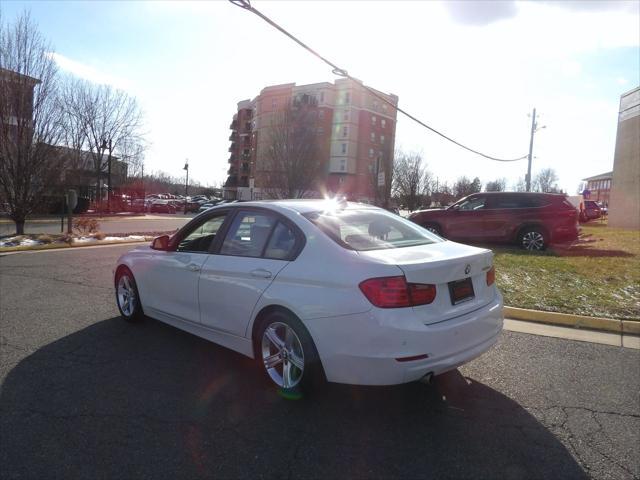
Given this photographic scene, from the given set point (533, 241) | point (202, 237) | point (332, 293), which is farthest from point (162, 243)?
point (533, 241)

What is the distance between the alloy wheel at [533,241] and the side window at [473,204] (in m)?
1.40

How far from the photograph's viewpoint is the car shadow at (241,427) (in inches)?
99.7

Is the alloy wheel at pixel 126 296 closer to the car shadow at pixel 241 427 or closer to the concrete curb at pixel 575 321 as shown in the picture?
the car shadow at pixel 241 427

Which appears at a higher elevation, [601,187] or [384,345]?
[601,187]

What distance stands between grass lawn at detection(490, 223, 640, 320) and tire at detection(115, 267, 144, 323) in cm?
484

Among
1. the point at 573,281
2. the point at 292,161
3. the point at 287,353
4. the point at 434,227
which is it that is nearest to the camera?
the point at 287,353

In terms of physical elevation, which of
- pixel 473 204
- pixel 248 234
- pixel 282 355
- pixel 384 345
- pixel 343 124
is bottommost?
pixel 282 355

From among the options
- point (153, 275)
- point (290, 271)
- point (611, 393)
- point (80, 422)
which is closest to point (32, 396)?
point (80, 422)

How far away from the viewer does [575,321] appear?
5516 mm

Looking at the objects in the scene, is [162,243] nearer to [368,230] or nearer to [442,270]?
[368,230]

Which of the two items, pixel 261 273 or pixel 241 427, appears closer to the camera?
pixel 241 427

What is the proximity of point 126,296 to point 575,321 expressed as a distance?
5517 mm

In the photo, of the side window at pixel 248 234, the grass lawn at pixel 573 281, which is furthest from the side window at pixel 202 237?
the grass lawn at pixel 573 281

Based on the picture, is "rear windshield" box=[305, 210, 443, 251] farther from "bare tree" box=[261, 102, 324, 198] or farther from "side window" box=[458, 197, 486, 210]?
"bare tree" box=[261, 102, 324, 198]
